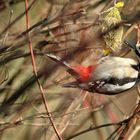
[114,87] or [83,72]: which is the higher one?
[83,72]

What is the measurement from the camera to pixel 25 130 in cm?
389

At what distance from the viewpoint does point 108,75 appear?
9.49ft

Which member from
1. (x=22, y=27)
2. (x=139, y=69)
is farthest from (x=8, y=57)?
(x=22, y=27)

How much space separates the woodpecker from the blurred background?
0.08 metres

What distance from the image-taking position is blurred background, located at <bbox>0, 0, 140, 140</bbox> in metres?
2.75

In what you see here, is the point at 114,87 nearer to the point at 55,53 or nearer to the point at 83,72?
the point at 83,72

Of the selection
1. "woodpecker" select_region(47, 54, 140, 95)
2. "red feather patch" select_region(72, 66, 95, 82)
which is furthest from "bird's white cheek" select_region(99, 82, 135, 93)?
"red feather patch" select_region(72, 66, 95, 82)

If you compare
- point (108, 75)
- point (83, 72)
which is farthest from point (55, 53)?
point (108, 75)

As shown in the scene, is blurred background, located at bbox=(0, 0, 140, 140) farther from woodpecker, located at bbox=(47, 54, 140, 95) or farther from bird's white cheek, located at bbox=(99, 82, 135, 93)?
bird's white cheek, located at bbox=(99, 82, 135, 93)

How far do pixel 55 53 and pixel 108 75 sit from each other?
33 centimetres

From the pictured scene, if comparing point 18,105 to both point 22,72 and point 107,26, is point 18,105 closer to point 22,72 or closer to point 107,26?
point 22,72

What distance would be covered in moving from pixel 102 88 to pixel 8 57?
553 millimetres

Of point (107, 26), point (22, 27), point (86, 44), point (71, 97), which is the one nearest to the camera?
point (86, 44)

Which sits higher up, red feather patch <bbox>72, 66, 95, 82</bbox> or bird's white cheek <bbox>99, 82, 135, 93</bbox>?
red feather patch <bbox>72, 66, 95, 82</bbox>
